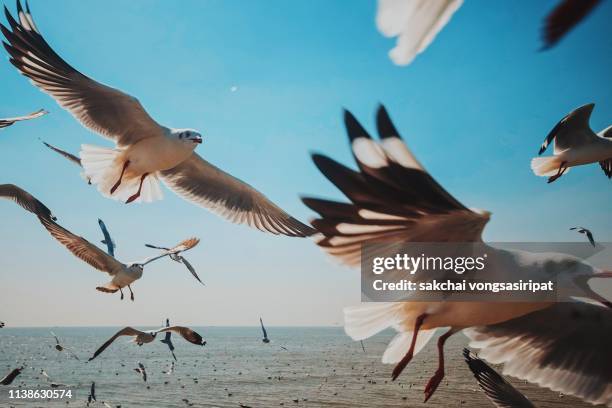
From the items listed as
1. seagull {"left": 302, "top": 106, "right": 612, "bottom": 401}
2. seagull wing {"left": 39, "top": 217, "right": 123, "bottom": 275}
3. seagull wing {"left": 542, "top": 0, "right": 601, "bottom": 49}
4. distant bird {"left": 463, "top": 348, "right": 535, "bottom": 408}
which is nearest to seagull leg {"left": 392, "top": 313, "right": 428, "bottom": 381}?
seagull {"left": 302, "top": 106, "right": 612, "bottom": 401}

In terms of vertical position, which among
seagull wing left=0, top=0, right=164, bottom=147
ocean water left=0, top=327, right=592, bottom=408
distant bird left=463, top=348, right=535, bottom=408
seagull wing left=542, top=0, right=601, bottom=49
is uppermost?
seagull wing left=0, top=0, right=164, bottom=147

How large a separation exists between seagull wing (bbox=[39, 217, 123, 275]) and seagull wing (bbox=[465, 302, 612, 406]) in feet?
8.40

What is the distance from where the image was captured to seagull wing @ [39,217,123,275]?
10.6 feet

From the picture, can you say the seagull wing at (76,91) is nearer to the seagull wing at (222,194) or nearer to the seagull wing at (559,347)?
the seagull wing at (222,194)

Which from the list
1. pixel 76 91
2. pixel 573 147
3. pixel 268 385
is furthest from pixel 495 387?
pixel 268 385

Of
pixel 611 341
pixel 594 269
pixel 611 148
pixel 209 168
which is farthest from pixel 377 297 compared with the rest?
pixel 209 168

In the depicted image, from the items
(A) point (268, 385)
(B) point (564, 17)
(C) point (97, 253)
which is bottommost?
(A) point (268, 385)

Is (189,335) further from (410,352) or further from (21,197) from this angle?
(21,197)

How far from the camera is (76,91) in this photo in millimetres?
3072

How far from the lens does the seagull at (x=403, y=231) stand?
0.94 m

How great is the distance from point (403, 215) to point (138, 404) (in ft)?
45.3

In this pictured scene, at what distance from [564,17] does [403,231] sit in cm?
85

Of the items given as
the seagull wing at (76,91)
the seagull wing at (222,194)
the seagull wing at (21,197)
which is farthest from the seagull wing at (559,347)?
the seagull wing at (21,197)

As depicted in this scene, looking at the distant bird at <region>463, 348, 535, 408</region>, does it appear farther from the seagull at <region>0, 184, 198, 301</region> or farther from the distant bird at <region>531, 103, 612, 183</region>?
the seagull at <region>0, 184, 198, 301</region>
